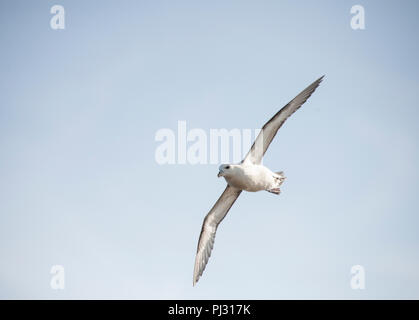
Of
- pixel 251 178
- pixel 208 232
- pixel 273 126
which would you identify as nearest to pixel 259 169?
pixel 251 178

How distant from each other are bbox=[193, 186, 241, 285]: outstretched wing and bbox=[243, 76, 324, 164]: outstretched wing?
2.06 m

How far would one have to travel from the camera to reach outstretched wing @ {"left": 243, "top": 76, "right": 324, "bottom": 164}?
16781 millimetres

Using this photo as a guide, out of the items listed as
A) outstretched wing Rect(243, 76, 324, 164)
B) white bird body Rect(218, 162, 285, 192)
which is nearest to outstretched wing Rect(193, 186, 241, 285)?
white bird body Rect(218, 162, 285, 192)

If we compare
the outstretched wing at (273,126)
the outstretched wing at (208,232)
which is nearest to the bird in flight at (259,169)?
the outstretched wing at (273,126)

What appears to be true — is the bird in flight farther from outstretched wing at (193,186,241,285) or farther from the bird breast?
outstretched wing at (193,186,241,285)

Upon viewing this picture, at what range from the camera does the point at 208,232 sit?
19.0 meters

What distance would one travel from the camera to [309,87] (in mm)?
16953

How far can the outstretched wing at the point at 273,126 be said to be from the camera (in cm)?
1678
